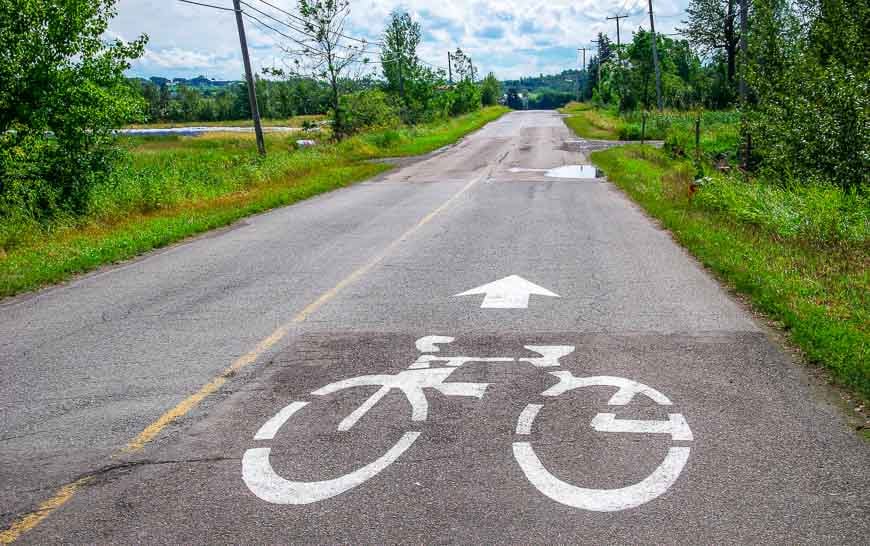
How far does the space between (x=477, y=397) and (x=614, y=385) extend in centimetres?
101

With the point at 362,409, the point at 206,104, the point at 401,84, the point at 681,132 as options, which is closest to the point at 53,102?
the point at 362,409

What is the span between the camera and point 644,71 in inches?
2312

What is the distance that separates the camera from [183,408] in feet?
16.2

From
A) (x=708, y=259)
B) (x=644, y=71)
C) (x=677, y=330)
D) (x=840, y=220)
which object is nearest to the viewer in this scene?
(x=677, y=330)

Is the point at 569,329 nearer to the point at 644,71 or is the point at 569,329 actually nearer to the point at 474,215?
the point at 474,215

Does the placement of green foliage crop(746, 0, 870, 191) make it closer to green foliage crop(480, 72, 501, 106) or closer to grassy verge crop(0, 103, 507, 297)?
grassy verge crop(0, 103, 507, 297)

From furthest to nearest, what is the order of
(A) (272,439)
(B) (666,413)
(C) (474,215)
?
(C) (474,215) < (B) (666,413) < (A) (272,439)

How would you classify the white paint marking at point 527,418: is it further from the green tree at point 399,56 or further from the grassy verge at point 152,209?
the green tree at point 399,56

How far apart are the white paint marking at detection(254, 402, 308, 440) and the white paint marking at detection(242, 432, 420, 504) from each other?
0.25 m

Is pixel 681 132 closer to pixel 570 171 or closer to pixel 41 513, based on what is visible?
pixel 570 171

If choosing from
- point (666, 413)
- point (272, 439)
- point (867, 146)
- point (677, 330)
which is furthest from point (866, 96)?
point (272, 439)

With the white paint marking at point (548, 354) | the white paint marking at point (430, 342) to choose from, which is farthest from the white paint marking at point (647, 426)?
the white paint marking at point (430, 342)

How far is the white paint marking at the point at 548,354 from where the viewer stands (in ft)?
18.8

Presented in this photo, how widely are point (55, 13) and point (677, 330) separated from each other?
48.4ft
